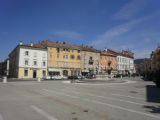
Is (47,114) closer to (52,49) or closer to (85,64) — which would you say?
(52,49)

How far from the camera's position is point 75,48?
86688mm

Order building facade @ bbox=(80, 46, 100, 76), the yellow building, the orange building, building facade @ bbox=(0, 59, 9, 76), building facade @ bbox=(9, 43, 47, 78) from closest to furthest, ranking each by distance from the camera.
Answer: building facade @ bbox=(9, 43, 47, 78) < the yellow building < building facade @ bbox=(80, 46, 100, 76) < the orange building < building facade @ bbox=(0, 59, 9, 76)

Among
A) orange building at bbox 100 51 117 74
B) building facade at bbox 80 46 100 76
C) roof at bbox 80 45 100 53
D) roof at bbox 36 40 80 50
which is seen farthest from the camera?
orange building at bbox 100 51 117 74

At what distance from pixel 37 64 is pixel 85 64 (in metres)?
21.5

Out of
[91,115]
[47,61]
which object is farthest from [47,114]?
[47,61]

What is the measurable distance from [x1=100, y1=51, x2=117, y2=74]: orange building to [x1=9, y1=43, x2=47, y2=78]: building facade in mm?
29062

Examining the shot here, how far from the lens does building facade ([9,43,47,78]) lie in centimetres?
7326

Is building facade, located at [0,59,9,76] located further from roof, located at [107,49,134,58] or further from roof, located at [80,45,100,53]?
roof, located at [107,49,134,58]

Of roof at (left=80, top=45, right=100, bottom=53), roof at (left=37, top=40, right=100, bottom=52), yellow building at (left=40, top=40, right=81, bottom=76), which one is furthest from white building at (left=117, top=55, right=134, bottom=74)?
yellow building at (left=40, top=40, right=81, bottom=76)

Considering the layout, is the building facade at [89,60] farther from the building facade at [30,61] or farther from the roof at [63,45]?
the building facade at [30,61]

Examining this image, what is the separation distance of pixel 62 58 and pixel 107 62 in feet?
83.8

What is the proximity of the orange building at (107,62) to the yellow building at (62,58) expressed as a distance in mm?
14389

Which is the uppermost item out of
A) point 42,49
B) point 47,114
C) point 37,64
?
point 42,49

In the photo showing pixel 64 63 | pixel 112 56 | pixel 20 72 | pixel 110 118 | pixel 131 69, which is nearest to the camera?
pixel 110 118
